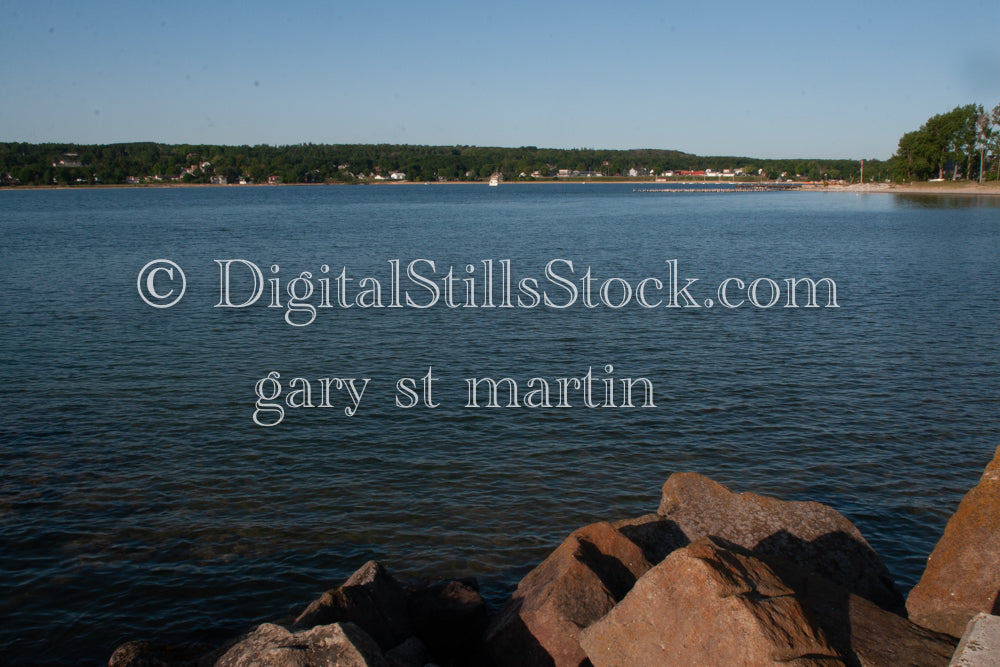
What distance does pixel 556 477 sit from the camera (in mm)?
16922

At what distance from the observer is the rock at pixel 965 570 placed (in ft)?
29.1

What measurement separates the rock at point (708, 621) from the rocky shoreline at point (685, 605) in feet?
0.04

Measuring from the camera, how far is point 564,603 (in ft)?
30.0

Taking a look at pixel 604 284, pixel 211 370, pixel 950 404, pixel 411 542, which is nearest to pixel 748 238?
pixel 604 284

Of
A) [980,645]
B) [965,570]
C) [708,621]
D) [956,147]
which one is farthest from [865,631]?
[956,147]

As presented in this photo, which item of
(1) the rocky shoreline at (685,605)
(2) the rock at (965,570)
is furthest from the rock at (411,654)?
(2) the rock at (965,570)

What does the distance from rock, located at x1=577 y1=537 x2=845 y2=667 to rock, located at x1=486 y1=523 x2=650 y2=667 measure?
812 mm

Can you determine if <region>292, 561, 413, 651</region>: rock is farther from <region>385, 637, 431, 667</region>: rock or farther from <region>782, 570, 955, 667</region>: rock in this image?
<region>782, 570, 955, 667</region>: rock

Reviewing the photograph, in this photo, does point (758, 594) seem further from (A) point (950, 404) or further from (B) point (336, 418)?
(A) point (950, 404)

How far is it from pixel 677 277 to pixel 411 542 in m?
36.5

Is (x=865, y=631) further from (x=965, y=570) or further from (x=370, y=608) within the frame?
(x=370, y=608)

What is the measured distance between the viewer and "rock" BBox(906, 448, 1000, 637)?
888 centimetres

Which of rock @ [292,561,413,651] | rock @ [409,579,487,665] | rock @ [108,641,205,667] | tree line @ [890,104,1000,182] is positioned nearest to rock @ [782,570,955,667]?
rock @ [409,579,487,665]

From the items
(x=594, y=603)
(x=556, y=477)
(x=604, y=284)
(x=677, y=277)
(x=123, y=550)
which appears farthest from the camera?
(x=677, y=277)
